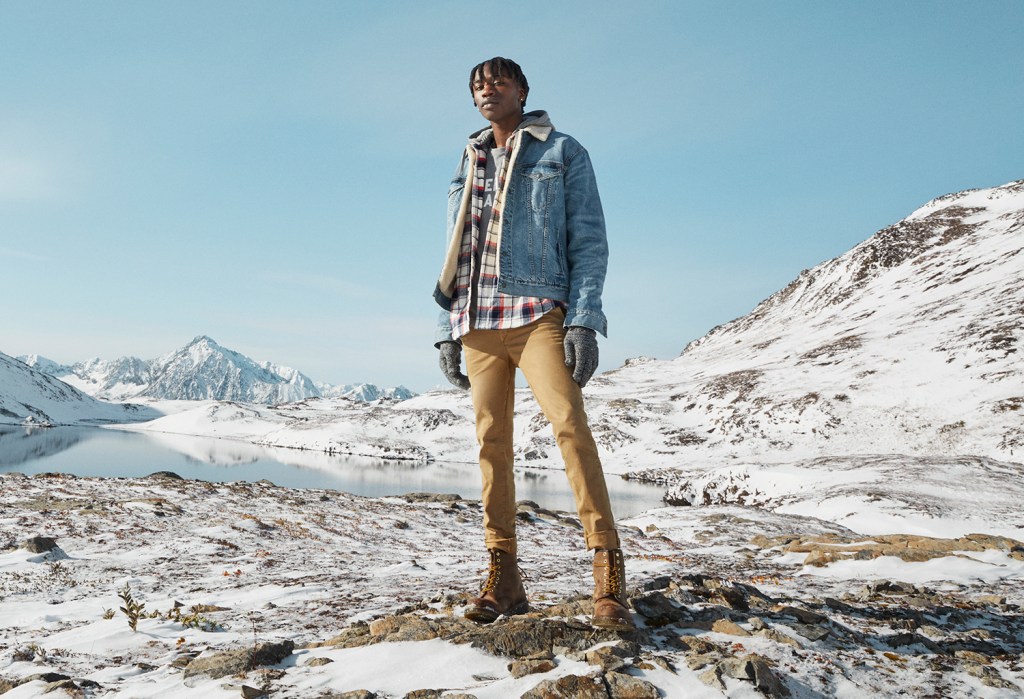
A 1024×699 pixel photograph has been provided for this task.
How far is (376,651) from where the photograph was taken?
3742mm

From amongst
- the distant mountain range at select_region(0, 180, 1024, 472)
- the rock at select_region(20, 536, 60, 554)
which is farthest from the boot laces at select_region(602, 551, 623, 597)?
the distant mountain range at select_region(0, 180, 1024, 472)

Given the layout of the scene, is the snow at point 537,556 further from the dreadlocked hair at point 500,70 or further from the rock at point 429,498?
the dreadlocked hair at point 500,70

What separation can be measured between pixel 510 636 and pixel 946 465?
2953cm

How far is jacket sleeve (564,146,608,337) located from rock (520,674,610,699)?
2.16m

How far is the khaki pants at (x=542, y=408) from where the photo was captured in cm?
401

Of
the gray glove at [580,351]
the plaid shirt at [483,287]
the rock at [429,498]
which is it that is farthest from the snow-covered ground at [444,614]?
the rock at [429,498]

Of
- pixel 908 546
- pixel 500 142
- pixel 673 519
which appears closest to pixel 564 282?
pixel 500 142

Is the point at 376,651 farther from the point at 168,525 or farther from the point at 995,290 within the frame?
the point at 995,290

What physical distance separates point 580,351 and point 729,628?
2.17m

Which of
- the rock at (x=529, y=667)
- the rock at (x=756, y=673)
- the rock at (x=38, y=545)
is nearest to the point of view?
the rock at (x=756, y=673)

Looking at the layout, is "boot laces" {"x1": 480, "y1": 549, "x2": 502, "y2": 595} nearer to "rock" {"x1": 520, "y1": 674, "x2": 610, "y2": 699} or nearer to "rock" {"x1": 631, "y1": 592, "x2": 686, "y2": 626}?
"rock" {"x1": 631, "y1": 592, "x2": 686, "y2": 626}

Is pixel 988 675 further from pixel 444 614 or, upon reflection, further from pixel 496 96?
pixel 496 96

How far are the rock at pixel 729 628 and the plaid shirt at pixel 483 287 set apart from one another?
251cm

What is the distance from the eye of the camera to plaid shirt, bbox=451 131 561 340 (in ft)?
14.2
